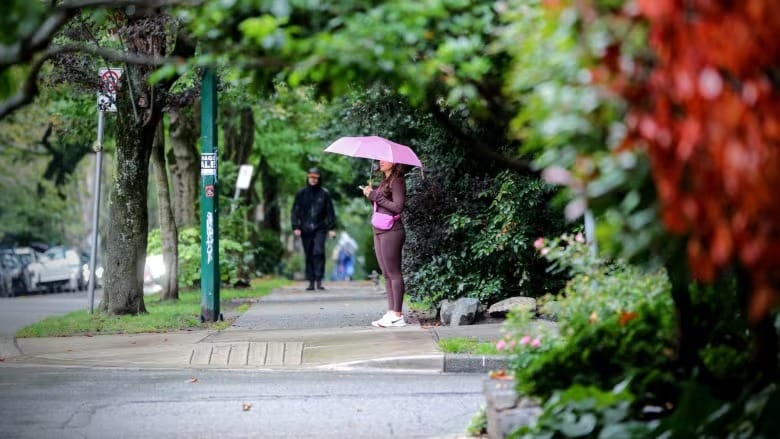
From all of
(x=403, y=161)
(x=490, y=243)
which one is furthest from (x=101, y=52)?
(x=490, y=243)

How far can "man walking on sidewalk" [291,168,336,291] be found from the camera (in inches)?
953

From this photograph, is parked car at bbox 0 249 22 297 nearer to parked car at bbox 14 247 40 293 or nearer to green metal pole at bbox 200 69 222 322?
parked car at bbox 14 247 40 293

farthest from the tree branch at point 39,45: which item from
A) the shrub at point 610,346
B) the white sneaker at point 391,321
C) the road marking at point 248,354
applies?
the white sneaker at point 391,321

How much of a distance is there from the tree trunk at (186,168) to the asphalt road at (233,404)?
46.7 feet

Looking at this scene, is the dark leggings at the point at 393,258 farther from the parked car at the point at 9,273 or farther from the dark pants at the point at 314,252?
the parked car at the point at 9,273

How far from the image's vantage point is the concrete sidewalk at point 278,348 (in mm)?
11117

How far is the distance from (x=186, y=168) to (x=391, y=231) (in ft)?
41.2

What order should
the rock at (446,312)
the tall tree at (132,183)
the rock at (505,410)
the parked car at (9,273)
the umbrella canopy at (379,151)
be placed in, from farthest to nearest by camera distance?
the parked car at (9,273) < the tall tree at (132,183) < the rock at (446,312) < the umbrella canopy at (379,151) < the rock at (505,410)

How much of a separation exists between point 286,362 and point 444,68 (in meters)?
6.31

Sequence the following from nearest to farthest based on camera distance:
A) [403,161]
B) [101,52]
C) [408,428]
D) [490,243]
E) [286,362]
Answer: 1. [101,52]
2. [408,428]
3. [286,362]
4. [403,161]
5. [490,243]

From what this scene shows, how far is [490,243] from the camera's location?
14695 millimetres

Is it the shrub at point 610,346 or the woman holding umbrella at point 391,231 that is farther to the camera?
the woman holding umbrella at point 391,231

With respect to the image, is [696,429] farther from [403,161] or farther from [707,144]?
[403,161]

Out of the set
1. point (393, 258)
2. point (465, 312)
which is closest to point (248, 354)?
point (393, 258)
